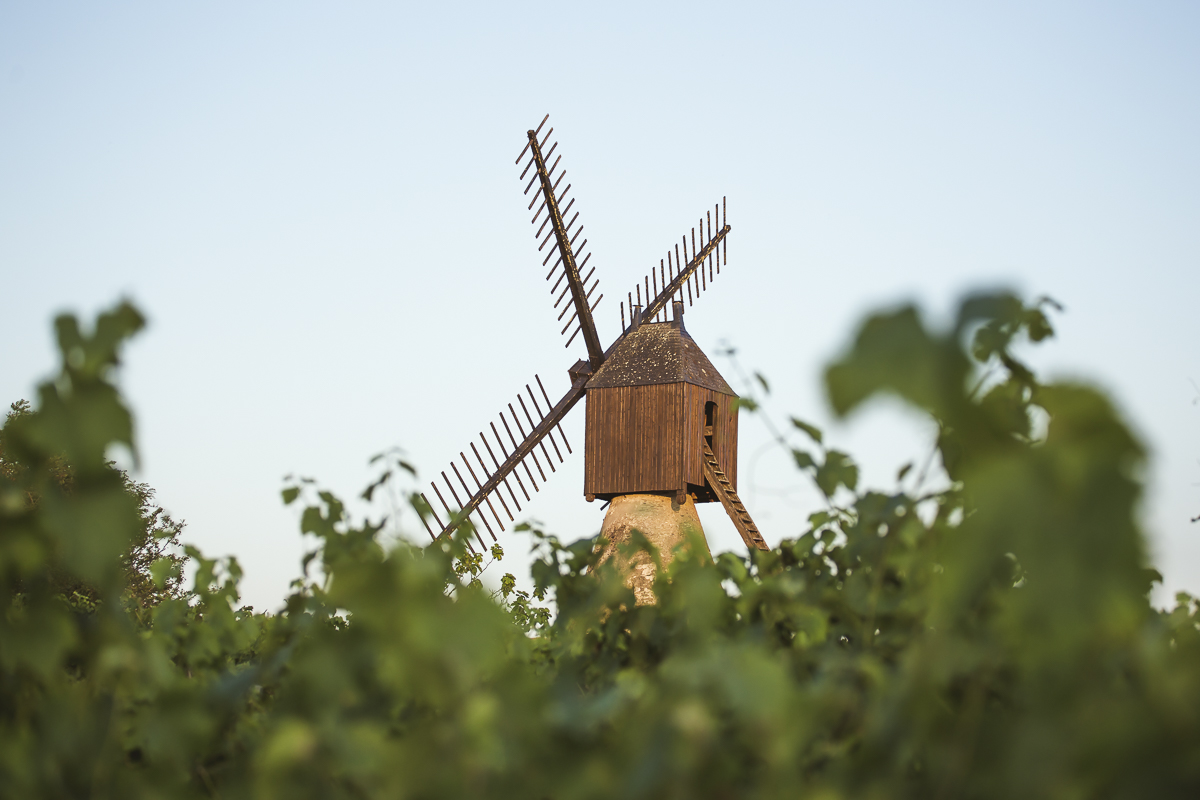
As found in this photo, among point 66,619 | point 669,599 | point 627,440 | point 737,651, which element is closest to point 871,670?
point 737,651

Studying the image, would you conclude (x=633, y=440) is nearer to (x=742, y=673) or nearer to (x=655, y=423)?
(x=655, y=423)

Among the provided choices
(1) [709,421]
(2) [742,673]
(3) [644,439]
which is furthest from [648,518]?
(2) [742,673]

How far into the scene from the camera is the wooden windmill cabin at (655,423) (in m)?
17.6

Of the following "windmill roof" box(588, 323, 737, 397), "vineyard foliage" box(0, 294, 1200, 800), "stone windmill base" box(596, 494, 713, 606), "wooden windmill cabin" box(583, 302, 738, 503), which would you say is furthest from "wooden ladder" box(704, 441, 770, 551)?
"vineyard foliage" box(0, 294, 1200, 800)

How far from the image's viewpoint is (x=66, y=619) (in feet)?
4.92

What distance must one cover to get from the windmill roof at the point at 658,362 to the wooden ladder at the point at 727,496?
50.7 inches

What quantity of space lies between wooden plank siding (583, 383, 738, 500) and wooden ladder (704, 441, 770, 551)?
0.64ft

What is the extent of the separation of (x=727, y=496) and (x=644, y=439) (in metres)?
1.74

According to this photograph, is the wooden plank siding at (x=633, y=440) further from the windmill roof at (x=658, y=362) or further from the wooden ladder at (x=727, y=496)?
the wooden ladder at (x=727, y=496)

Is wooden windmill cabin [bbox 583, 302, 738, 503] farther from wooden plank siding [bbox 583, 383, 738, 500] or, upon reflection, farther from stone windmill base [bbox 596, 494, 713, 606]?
stone windmill base [bbox 596, 494, 713, 606]

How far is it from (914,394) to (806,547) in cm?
151

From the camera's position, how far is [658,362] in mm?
18234

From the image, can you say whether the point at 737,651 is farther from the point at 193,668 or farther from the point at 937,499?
the point at 193,668

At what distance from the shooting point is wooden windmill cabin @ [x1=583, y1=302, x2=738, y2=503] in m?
17.6
